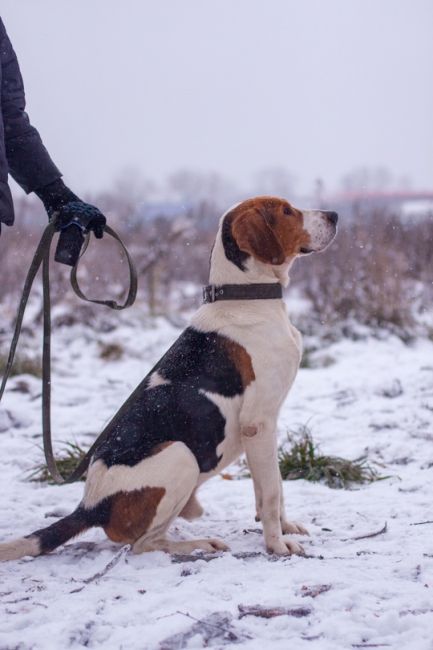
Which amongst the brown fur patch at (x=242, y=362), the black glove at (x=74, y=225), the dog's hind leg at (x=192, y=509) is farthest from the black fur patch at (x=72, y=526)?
the black glove at (x=74, y=225)

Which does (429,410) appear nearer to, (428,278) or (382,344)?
(382,344)

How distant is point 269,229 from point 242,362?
0.61m

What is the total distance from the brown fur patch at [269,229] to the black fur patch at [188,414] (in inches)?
17.1

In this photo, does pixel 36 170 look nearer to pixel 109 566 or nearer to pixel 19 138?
pixel 19 138

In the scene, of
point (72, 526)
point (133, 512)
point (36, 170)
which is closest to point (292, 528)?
point (133, 512)

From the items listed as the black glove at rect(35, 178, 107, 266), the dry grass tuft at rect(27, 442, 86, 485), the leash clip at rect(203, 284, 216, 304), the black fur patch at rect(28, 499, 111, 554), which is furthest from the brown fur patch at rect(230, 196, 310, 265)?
the dry grass tuft at rect(27, 442, 86, 485)

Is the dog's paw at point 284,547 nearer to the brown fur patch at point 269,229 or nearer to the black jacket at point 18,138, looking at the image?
the brown fur patch at point 269,229

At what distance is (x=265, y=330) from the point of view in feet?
10.3

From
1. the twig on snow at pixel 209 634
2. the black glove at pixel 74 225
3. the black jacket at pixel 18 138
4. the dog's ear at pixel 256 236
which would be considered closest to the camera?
the twig on snow at pixel 209 634

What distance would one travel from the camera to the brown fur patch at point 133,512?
9.90 feet

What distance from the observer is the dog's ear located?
10.6 ft

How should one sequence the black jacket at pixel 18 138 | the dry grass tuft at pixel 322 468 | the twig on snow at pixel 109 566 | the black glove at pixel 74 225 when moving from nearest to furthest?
the twig on snow at pixel 109 566 → the black jacket at pixel 18 138 → the black glove at pixel 74 225 → the dry grass tuft at pixel 322 468

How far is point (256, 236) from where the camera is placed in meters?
3.23

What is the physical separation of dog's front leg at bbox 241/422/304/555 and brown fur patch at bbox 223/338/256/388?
0.67ft
